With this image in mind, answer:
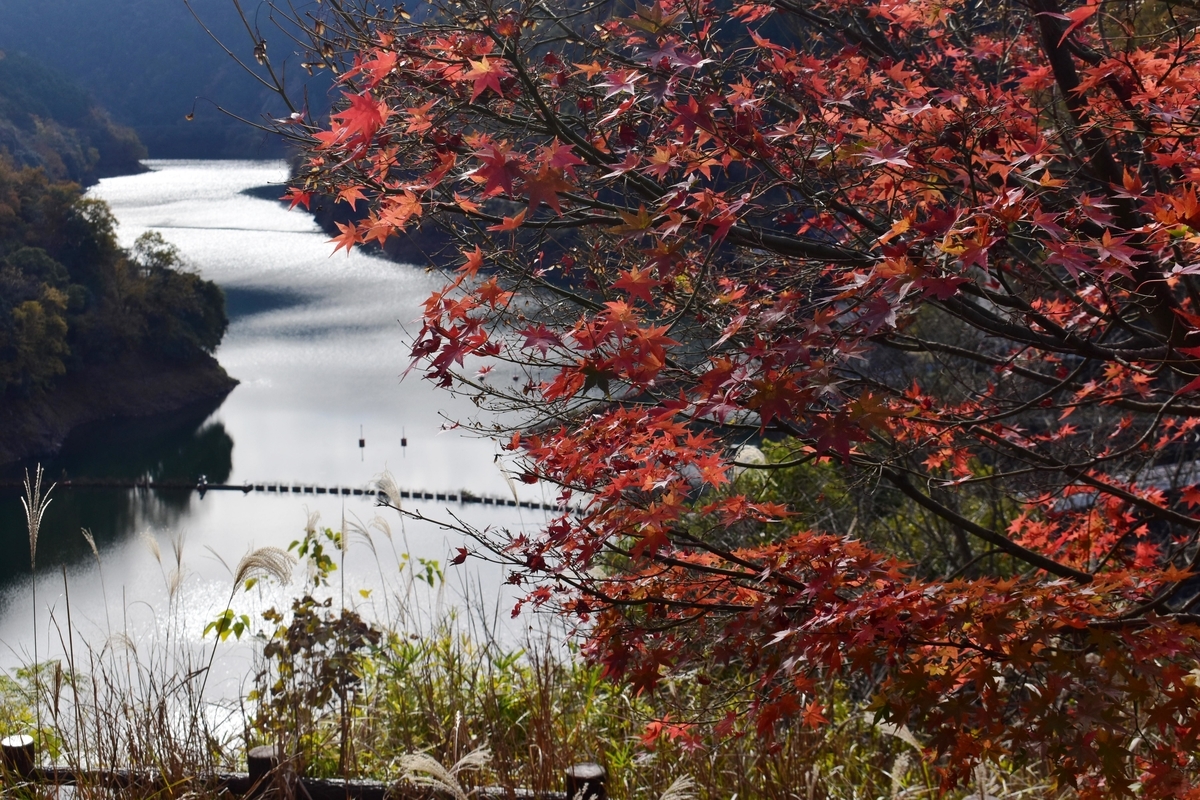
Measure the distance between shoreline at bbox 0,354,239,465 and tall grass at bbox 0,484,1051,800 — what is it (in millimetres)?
20706

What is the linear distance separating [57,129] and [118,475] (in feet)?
108

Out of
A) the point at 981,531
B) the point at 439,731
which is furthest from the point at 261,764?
the point at 981,531

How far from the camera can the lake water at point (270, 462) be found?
37.7 feet

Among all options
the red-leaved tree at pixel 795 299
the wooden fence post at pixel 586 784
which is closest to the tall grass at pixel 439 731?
the wooden fence post at pixel 586 784

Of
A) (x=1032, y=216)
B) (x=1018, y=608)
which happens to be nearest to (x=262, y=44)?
(x=1032, y=216)

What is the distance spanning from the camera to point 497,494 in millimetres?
16312

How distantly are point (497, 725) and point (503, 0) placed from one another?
1666 mm

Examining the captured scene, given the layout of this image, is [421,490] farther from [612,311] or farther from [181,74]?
[181,74]

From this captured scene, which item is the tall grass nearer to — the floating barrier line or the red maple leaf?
the red maple leaf

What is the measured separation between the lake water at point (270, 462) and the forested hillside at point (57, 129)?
20.9 ft

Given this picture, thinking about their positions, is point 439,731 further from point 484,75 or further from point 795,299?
point 484,75

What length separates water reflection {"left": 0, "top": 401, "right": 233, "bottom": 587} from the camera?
14.8m

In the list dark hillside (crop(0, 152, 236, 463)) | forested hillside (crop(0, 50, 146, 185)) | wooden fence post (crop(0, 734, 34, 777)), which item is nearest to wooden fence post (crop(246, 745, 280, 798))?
wooden fence post (crop(0, 734, 34, 777))

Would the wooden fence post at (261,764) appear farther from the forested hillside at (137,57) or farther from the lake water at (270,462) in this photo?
the forested hillside at (137,57)
